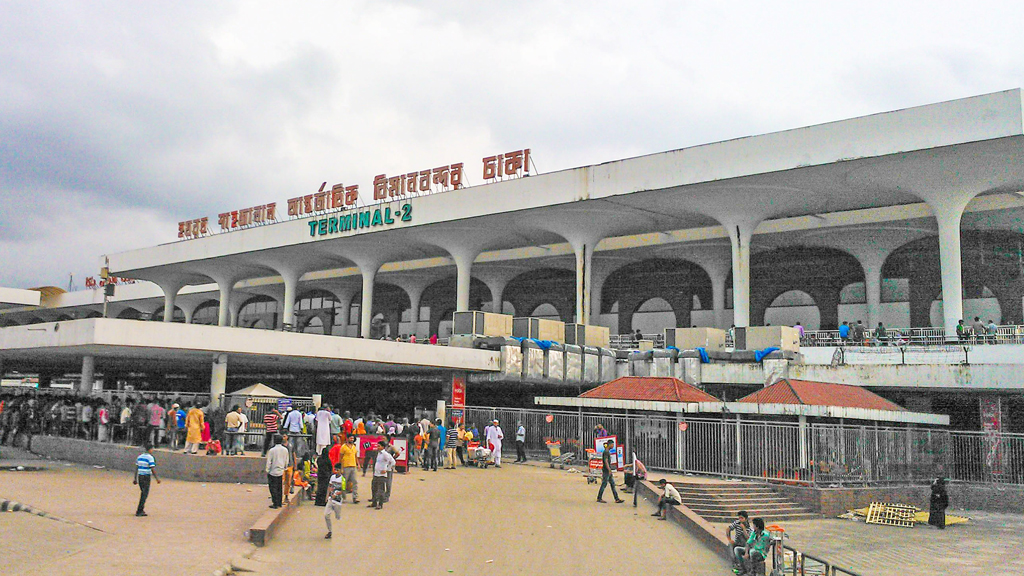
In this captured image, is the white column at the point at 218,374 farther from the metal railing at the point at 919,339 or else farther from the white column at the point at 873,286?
the white column at the point at 873,286

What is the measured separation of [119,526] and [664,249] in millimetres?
33360

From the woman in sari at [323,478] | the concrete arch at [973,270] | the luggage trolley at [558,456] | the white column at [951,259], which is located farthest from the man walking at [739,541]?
the concrete arch at [973,270]

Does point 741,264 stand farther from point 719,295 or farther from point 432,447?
point 432,447

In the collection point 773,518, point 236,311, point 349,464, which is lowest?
point 773,518

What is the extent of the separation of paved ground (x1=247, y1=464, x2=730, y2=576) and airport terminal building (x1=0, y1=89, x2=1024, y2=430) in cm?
1096

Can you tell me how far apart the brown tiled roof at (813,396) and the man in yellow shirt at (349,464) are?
428 inches

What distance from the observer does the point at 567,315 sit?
49.3 m

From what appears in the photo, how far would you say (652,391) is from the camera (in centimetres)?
2280

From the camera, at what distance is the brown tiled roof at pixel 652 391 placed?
2219cm

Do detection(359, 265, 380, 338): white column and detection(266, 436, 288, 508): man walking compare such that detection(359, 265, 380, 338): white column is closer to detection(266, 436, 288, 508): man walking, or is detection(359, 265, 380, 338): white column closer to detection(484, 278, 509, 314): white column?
detection(484, 278, 509, 314): white column

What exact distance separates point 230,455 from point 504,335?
15118mm

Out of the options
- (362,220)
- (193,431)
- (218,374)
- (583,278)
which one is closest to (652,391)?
(193,431)

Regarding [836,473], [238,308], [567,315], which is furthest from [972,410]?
[238,308]

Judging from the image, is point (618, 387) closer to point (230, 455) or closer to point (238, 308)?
point (230, 455)
